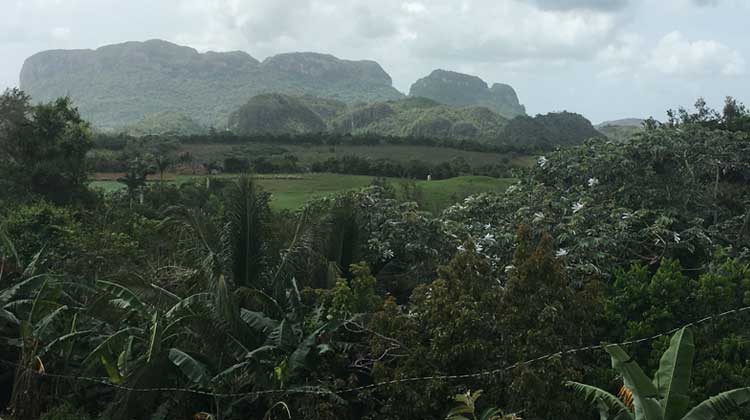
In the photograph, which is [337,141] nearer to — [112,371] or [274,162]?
[274,162]

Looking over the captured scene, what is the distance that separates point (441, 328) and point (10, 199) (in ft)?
71.7

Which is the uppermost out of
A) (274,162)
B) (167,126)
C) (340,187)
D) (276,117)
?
(276,117)

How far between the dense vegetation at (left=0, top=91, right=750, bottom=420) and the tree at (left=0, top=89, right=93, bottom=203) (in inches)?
578

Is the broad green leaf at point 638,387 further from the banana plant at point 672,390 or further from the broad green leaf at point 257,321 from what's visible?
the broad green leaf at point 257,321

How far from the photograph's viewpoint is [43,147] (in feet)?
86.5

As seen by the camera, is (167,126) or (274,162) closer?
(274,162)

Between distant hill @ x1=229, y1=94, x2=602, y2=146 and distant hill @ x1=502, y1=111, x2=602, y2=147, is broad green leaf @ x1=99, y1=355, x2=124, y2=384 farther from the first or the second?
distant hill @ x1=229, y1=94, x2=602, y2=146

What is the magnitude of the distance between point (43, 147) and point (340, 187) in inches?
699

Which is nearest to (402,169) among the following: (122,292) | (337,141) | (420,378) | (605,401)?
(337,141)

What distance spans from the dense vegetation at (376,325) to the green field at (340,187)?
12096 mm

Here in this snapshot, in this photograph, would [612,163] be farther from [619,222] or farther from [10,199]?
[10,199]

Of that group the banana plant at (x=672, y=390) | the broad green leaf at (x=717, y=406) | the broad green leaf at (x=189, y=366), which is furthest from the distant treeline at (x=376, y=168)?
the broad green leaf at (x=717, y=406)

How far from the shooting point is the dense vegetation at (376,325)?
7.09m

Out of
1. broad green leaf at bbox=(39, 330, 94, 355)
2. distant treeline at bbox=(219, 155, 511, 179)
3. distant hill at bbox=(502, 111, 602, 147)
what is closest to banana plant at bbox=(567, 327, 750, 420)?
broad green leaf at bbox=(39, 330, 94, 355)
